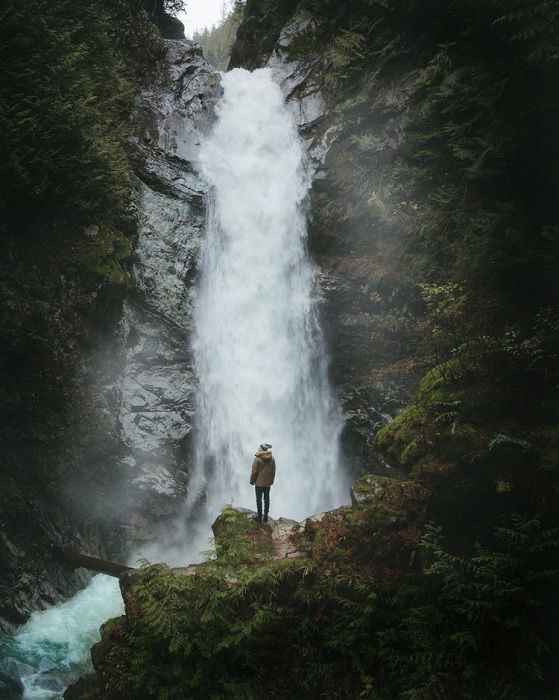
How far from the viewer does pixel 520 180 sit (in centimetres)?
913

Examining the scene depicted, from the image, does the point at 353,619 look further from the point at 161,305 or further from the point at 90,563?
the point at 161,305

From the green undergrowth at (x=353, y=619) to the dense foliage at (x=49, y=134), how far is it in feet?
23.5

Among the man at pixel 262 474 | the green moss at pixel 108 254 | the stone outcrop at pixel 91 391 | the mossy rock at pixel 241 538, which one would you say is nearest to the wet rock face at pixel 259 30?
the stone outcrop at pixel 91 391

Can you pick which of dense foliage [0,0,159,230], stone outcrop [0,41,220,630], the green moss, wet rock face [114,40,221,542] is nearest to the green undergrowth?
stone outcrop [0,41,220,630]

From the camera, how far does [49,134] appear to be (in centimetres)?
887

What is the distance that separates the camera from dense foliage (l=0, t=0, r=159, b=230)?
27.7ft

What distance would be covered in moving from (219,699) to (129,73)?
16.4 meters

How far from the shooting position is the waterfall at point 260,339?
11.8m

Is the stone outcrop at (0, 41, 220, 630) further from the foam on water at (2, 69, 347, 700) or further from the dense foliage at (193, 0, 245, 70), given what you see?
the dense foliage at (193, 0, 245, 70)

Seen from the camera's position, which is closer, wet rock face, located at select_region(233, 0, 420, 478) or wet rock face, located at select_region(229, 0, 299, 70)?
wet rock face, located at select_region(233, 0, 420, 478)

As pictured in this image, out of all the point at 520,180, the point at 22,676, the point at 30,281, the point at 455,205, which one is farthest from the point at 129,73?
the point at 22,676

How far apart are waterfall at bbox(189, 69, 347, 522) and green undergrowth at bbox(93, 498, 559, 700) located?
17.5 feet

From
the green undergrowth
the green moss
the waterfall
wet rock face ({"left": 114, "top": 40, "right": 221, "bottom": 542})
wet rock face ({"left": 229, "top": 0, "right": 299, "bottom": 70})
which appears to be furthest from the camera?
wet rock face ({"left": 229, "top": 0, "right": 299, "bottom": 70})

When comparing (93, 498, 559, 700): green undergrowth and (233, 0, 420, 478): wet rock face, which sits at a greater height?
(233, 0, 420, 478): wet rock face
